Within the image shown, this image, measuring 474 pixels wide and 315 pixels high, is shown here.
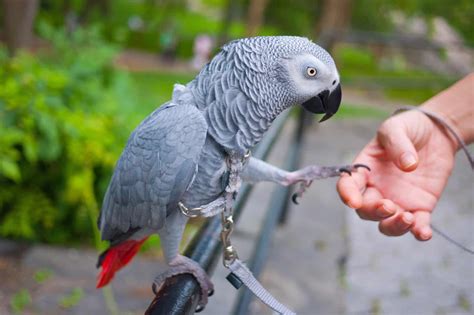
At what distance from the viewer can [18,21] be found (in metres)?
2.76

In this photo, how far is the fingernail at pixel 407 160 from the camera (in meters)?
0.75

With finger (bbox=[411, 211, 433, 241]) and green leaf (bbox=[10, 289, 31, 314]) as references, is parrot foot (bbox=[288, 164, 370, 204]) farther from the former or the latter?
green leaf (bbox=[10, 289, 31, 314])

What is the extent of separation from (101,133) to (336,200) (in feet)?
4.02

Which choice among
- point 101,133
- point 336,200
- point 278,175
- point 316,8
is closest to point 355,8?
point 316,8

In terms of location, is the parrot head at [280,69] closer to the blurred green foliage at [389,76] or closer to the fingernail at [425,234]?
the fingernail at [425,234]

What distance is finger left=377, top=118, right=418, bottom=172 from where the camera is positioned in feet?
2.47

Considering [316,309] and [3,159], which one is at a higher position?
[3,159]

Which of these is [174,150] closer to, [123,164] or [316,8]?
[123,164]

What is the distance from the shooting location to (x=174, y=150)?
2.18 feet

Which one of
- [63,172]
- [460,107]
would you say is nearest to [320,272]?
[63,172]

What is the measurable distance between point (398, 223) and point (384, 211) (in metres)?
0.05

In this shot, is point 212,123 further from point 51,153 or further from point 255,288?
point 51,153

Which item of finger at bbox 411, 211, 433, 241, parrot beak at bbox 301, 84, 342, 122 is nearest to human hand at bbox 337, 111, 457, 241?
finger at bbox 411, 211, 433, 241

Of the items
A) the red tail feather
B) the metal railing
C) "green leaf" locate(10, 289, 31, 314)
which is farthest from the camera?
"green leaf" locate(10, 289, 31, 314)
